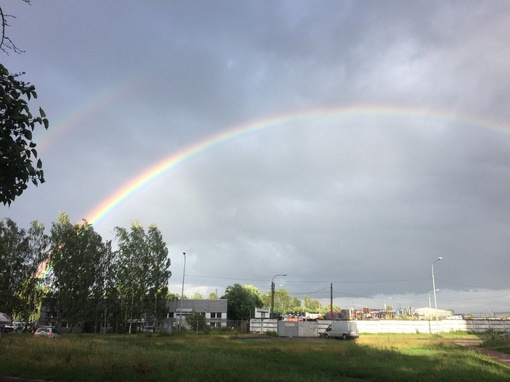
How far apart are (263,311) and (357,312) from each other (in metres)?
27.0

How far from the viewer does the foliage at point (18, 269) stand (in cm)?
6256

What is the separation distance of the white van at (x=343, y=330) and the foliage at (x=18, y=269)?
47.1 meters

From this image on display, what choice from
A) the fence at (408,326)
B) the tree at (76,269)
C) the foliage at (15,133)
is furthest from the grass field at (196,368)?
the tree at (76,269)

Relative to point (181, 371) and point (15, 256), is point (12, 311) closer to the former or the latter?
point (15, 256)

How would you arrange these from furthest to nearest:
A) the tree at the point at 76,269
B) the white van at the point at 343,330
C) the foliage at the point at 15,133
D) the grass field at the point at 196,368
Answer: the tree at the point at 76,269 → the white van at the point at 343,330 → the grass field at the point at 196,368 → the foliage at the point at 15,133

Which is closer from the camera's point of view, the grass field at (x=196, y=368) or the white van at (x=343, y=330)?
the grass field at (x=196, y=368)

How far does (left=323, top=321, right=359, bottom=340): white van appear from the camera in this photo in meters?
52.5

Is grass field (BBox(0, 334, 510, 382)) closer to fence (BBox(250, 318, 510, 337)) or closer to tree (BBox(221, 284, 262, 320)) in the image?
fence (BBox(250, 318, 510, 337))

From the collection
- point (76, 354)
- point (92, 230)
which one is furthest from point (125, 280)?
point (76, 354)

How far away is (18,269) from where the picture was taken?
64.3 metres

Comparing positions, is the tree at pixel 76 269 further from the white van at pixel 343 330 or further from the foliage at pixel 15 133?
the foliage at pixel 15 133

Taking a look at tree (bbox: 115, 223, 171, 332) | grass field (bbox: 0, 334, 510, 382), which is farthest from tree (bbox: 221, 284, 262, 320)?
grass field (bbox: 0, 334, 510, 382)

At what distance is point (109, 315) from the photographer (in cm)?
6856

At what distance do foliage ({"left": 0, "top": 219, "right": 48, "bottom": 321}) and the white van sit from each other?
155 ft
